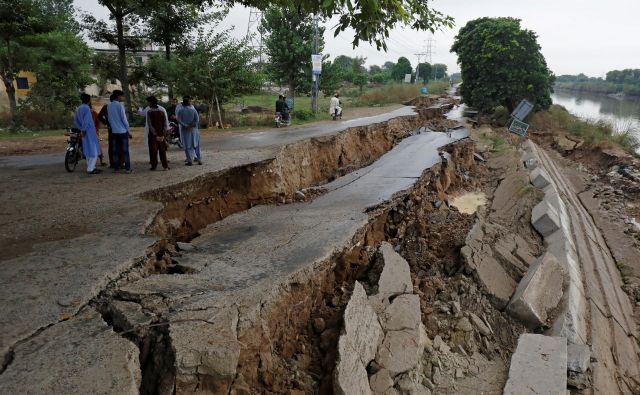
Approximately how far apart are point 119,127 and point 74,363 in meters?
6.02

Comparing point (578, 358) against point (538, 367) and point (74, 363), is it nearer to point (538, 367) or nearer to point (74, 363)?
point (538, 367)

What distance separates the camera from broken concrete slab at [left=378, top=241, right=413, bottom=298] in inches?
190

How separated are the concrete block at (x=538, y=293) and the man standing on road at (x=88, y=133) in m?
7.40

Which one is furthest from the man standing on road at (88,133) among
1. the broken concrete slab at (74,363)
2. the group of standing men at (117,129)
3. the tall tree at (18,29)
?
the tall tree at (18,29)

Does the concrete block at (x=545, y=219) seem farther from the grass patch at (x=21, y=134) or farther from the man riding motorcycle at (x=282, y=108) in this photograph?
the grass patch at (x=21, y=134)

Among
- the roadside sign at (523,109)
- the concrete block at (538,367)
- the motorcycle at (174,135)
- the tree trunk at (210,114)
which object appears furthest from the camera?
the roadside sign at (523,109)

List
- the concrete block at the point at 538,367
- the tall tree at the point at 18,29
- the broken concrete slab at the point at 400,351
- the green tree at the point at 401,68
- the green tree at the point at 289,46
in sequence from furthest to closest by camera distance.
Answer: the green tree at the point at 401,68 → the green tree at the point at 289,46 → the tall tree at the point at 18,29 → the concrete block at the point at 538,367 → the broken concrete slab at the point at 400,351

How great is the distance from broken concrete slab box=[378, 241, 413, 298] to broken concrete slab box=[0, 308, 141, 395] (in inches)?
112

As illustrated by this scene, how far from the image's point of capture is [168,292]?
349cm

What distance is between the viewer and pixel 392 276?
505 centimetres

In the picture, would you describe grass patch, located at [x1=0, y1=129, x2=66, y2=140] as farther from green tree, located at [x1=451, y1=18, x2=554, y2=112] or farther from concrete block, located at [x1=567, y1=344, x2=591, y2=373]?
green tree, located at [x1=451, y1=18, x2=554, y2=112]

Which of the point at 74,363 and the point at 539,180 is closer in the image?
the point at 74,363

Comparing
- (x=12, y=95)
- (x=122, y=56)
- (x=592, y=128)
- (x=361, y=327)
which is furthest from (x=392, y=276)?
(x=592, y=128)

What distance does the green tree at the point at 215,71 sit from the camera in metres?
15.2
